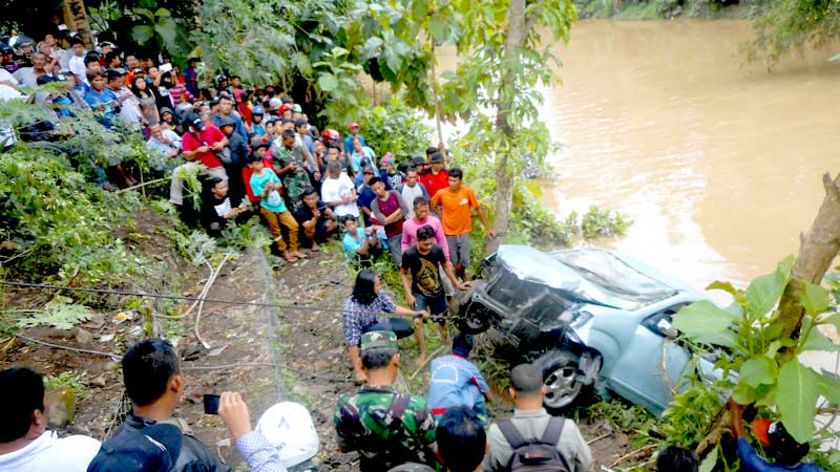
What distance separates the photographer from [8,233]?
493 cm

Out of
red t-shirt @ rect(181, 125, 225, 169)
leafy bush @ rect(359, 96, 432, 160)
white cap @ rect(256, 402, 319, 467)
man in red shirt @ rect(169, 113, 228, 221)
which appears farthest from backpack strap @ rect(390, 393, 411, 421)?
leafy bush @ rect(359, 96, 432, 160)

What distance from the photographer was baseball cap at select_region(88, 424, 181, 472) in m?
2.02

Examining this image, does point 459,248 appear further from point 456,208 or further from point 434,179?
point 434,179

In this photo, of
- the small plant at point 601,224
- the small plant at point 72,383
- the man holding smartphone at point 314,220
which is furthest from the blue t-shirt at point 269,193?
the small plant at point 601,224

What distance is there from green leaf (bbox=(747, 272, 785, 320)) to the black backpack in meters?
1.28

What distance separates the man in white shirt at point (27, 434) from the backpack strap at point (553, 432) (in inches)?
81.5

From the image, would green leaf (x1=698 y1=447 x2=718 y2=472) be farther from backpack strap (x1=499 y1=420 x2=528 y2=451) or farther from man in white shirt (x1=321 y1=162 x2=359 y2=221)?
man in white shirt (x1=321 y1=162 x2=359 y2=221)

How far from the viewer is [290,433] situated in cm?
273

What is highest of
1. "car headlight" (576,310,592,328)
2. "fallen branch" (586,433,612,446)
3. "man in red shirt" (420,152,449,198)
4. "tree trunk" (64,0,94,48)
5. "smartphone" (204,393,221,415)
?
"tree trunk" (64,0,94,48)

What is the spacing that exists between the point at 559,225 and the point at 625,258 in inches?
152

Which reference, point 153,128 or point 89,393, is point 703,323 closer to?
point 89,393

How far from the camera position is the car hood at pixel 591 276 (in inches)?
218

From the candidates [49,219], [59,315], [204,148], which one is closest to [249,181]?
[204,148]

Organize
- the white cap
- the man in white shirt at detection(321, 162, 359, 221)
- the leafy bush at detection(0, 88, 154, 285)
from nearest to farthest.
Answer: the white cap < the leafy bush at detection(0, 88, 154, 285) < the man in white shirt at detection(321, 162, 359, 221)
